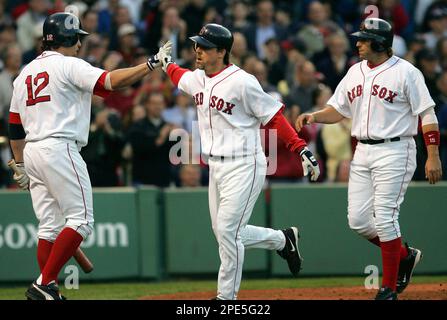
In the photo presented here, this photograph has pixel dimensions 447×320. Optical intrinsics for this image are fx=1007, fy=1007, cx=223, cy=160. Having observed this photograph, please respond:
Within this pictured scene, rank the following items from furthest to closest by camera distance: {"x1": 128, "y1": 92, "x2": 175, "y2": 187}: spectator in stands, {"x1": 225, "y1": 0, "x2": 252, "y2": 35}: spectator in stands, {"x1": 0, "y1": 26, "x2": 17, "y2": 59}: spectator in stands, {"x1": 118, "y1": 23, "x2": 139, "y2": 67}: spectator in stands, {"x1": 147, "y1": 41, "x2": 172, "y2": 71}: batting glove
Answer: {"x1": 225, "y1": 0, "x2": 252, "y2": 35}: spectator in stands, {"x1": 118, "y1": 23, "x2": 139, "y2": 67}: spectator in stands, {"x1": 0, "y1": 26, "x2": 17, "y2": 59}: spectator in stands, {"x1": 128, "y1": 92, "x2": 175, "y2": 187}: spectator in stands, {"x1": 147, "y1": 41, "x2": 172, "y2": 71}: batting glove

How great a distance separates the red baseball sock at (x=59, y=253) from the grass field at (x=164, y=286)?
1.73m

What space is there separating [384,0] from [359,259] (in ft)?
16.6

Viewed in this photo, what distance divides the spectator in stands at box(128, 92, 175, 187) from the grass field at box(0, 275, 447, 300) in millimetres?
1396

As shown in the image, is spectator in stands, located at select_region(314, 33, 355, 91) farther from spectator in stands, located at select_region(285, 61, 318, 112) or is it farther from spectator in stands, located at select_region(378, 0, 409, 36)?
spectator in stands, located at select_region(378, 0, 409, 36)

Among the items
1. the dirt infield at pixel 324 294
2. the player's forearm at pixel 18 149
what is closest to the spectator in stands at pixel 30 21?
the dirt infield at pixel 324 294

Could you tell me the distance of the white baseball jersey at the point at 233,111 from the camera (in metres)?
7.97

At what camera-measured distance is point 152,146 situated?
11.8 m

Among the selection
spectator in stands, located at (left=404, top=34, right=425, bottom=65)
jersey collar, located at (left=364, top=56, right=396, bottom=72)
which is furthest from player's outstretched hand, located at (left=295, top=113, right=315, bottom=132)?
spectator in stands, located at (left=404, top=34, right=425, bottom=65)

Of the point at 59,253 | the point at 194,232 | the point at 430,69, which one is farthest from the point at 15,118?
the point at 430,69

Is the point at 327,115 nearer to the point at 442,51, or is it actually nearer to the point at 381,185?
the point at 381,185

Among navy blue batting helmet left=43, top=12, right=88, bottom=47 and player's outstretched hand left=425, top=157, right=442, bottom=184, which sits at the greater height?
navy blue batting helmet left=43, top=12, right=88, bottom=47

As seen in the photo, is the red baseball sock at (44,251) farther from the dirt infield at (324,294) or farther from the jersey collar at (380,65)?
the jersey collar at (380,65)

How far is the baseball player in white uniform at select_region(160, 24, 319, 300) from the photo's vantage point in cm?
792

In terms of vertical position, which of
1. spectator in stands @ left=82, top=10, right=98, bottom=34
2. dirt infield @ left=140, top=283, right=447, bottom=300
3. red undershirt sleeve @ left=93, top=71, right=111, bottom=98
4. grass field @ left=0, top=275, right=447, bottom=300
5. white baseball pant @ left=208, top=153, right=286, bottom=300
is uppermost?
spectator in stands @ left=82, top=10, right=98, bottom=34
